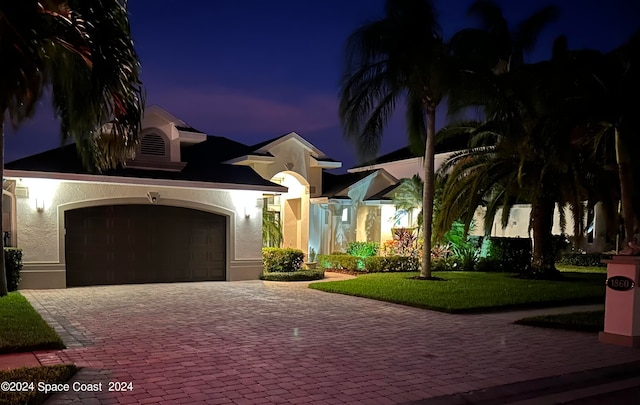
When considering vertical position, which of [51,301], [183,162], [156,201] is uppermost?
[183,162]

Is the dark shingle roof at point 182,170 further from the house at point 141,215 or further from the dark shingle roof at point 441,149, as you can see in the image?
the dark shingle roof at point 441,149

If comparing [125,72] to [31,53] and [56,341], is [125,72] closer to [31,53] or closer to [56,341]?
[31,53]

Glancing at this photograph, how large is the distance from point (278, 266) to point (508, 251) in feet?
30.4

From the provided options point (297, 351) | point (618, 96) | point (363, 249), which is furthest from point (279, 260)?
point (618, 96)

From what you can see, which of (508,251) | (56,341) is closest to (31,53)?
(56,341)

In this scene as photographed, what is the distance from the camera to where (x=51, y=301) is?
1157 cm

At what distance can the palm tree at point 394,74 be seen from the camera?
1407cm

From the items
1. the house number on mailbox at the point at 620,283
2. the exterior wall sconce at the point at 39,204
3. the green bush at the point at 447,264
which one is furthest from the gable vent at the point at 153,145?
the house number on mailbox at the point at 620,283

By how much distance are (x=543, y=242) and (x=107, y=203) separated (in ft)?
44.6

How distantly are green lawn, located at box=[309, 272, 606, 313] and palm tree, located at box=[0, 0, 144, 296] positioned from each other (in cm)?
711

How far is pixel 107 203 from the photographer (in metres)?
14.5

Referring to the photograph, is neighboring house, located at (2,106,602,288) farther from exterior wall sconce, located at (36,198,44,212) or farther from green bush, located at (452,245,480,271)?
green bush, located at (452,245,480,271)

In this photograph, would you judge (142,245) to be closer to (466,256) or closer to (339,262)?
(339,262)

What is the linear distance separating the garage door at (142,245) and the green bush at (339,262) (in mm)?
5218
